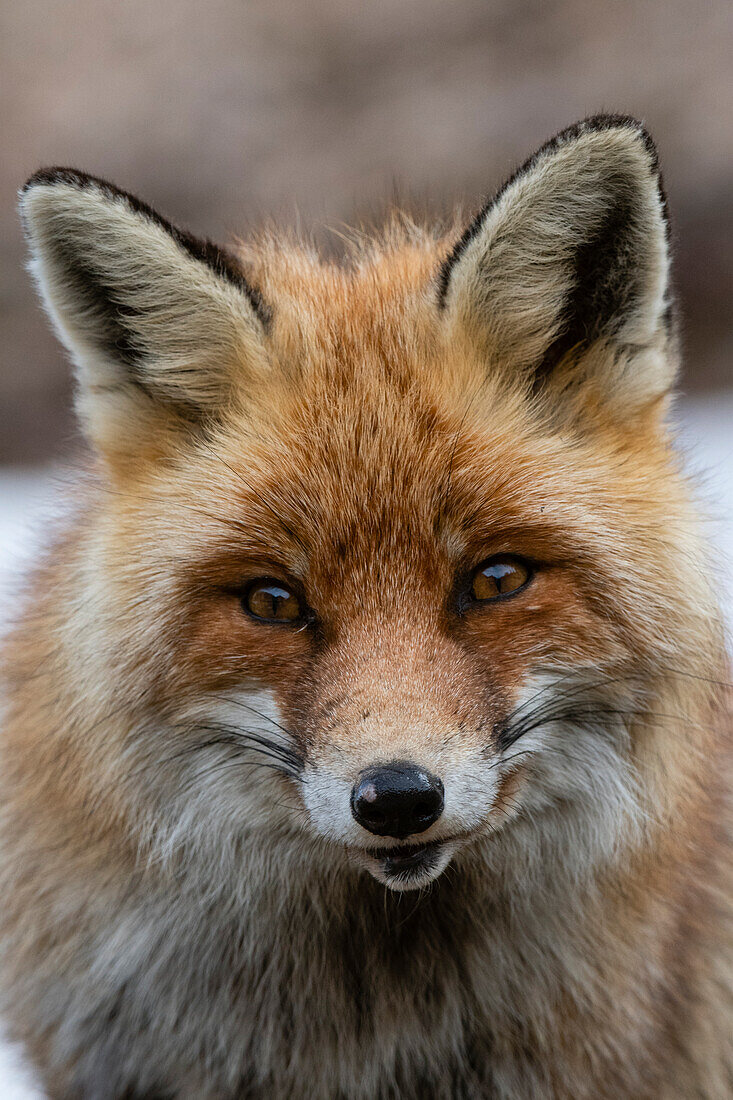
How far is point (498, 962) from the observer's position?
2422mm

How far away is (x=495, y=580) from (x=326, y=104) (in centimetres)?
740

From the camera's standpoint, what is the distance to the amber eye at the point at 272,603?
7.14 ft

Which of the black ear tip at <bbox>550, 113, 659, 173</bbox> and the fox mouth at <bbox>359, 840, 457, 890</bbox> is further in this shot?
the black ear tip at <bbox>550, 113, 659, 173</bbox>

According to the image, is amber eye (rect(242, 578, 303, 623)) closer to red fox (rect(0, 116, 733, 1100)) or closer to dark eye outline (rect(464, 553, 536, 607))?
red fox (rect(0, 116, 733, 1100))

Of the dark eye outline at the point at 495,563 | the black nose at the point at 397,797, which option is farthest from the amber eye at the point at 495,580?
the black nose at the point at 397,797

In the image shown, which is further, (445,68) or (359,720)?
(445,68)

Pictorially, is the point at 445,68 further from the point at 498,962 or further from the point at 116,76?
the point at 498,962

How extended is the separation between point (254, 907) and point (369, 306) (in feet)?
4.44

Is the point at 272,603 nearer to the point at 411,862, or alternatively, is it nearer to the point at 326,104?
the point at 411,862

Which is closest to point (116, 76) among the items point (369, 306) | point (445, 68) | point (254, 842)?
point (445, 68)

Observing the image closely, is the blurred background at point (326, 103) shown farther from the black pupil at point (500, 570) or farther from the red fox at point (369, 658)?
the black pupil at point (500, 570)

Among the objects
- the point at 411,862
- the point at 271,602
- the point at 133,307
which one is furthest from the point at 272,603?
the point at 133,307

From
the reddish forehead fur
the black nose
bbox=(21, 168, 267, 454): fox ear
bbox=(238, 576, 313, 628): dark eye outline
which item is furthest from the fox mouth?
bbox=(21, 168, 267, 454): fox ear

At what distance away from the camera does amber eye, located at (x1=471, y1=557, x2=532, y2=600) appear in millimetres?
2184
